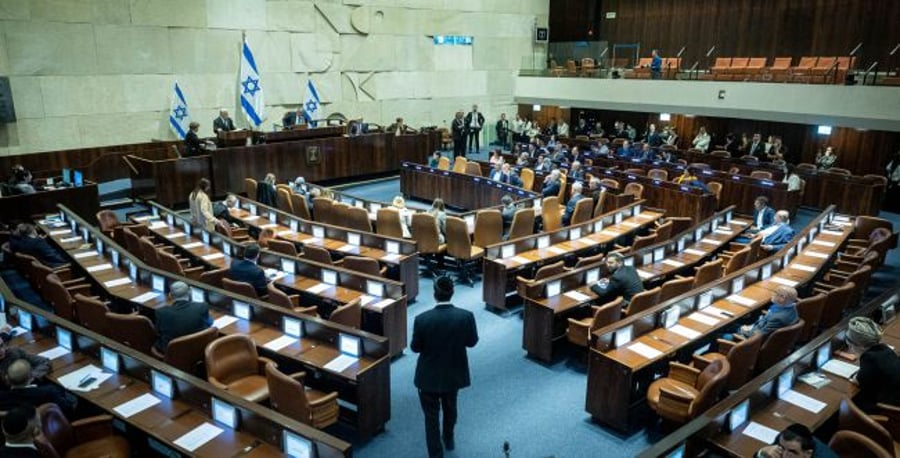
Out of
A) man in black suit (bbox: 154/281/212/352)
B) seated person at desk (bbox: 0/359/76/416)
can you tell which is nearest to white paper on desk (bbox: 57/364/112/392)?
seated person at desk (bbox: 0/359/76/416)

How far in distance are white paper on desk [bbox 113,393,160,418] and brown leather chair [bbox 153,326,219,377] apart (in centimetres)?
46

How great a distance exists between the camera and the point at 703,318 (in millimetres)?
6305

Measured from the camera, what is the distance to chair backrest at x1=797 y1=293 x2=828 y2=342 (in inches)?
248

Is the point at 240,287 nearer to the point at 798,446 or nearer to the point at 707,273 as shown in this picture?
the point at 798,446

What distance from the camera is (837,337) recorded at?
17.7 feet

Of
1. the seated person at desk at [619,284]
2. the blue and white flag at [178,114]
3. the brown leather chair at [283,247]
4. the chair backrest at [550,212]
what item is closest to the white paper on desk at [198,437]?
the brown leather chair at [283,247]

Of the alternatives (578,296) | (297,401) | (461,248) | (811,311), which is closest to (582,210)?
(461,248)

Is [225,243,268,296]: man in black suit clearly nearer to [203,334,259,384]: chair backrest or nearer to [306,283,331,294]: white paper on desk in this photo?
[306,283,331,294]: white paper on desk

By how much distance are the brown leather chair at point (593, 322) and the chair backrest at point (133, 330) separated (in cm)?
433

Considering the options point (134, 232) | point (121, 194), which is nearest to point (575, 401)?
point (134, 232)

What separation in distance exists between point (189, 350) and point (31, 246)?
4.65 m

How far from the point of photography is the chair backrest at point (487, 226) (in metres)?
9.41

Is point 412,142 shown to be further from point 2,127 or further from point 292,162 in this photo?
point 2,127

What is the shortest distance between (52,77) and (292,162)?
18.0ft
